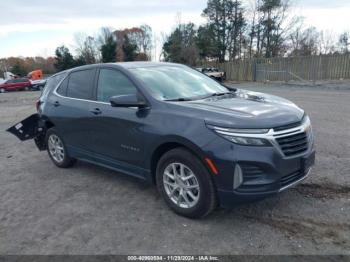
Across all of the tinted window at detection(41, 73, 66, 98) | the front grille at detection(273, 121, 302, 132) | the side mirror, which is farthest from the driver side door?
the front grille at detection(273, 121, 302, 132)

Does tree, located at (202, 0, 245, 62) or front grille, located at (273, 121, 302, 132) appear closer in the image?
front grille, located at (273, 121, 302, 132)

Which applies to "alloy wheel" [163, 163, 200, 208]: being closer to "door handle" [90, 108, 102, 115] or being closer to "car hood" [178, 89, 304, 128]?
"car hood" [178, 89, 304, 128]

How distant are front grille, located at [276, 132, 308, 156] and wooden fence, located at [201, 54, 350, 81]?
1962 centimetres

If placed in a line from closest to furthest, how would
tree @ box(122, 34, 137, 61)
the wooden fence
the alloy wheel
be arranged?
the alloy wheel, the wooden fence, tree @ box(122, 34, 137, 61)

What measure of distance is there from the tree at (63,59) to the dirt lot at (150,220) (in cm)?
5390

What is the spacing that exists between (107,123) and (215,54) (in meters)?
46.2

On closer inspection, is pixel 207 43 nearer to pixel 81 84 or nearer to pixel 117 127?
pixel 81 84

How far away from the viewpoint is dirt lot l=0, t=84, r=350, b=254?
3281 millimetres

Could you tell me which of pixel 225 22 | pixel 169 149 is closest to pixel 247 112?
pixel 169 149

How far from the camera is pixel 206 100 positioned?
4.10 meters

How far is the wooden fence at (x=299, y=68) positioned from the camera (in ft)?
76.2

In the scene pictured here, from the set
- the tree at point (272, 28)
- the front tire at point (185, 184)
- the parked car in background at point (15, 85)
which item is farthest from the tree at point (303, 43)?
the front tire at point (185, 184)

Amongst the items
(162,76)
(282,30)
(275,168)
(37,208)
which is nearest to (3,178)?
(37,208)

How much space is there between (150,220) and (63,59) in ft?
185
